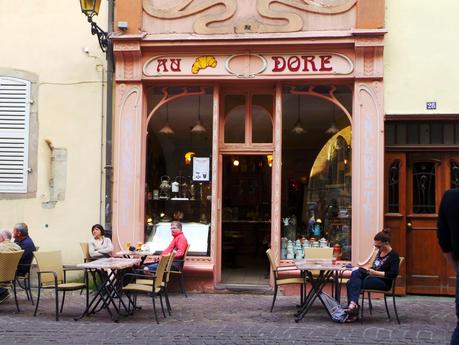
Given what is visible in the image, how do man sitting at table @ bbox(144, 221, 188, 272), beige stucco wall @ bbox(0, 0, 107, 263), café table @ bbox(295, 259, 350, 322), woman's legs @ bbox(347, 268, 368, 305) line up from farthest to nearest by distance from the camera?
beige stucco wall @ bbox(0, 0, 107, 263) → man sitting at table @ bbox(144, 221, 188, 272) → café table @ bbox(295, 259, 350, 322) → woman's legs @ bbox(347, 268, 368, 305)

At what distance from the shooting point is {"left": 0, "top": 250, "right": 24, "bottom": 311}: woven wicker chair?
8.43m

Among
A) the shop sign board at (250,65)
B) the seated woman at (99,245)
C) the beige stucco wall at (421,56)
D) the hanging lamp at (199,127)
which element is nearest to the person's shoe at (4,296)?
the seated woman at (99,245)

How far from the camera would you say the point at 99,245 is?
9.52 meters

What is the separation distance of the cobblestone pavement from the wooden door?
0.65 metres

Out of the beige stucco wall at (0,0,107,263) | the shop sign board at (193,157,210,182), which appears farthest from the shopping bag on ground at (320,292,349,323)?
the beige stucco wall at (0,0,107,263)

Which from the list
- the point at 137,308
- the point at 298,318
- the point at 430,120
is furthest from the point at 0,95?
the point at 430,120

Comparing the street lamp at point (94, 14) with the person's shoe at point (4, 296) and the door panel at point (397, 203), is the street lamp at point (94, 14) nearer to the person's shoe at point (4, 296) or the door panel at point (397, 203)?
the person's shoe at point (4, 296)

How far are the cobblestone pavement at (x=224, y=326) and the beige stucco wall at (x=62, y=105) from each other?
1.59m

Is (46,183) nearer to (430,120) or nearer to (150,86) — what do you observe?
(150,86)

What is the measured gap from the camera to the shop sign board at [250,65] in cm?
999

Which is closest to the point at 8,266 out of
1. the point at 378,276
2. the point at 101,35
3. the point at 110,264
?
the point at 110,264

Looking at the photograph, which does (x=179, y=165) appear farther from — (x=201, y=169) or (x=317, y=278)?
(x=317, y=278)

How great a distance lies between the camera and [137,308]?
875 centimetres

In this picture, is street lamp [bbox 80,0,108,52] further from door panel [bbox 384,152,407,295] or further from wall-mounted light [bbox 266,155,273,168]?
door panel [bbox 384,152,407,295]
